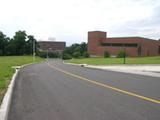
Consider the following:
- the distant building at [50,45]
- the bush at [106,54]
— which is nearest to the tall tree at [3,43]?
the distant building at [50,45]

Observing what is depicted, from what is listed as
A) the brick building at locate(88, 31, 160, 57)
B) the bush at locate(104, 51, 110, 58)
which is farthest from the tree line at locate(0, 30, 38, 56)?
the bush at locate(104, 51, 110, 58)

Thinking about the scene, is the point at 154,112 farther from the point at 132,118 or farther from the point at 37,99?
the point at 37,99

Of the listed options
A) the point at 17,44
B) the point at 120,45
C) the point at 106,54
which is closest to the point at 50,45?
the point at 17,44

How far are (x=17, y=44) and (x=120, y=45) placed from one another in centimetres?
4971

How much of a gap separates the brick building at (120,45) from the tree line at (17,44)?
31.1m

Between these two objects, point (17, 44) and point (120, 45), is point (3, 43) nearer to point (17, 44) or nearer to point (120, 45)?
point (17, 44)

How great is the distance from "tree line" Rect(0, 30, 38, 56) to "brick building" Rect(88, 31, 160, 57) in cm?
3105

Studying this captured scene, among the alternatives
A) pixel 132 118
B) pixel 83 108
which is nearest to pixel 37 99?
pixel 83 108

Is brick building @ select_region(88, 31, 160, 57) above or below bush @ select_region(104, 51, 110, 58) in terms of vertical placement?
above

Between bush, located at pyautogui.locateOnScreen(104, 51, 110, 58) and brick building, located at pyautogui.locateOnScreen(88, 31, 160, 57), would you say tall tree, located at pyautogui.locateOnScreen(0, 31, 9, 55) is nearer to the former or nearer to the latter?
brick building, located at pyautogui.locateOnScreen(88, 31, 160, 57)

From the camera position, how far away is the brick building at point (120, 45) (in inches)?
4279

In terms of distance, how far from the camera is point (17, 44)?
438 ft

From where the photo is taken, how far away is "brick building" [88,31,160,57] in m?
109

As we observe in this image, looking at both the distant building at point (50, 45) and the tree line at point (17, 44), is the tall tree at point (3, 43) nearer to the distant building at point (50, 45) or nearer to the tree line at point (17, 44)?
the tree line at point (17, 44)
